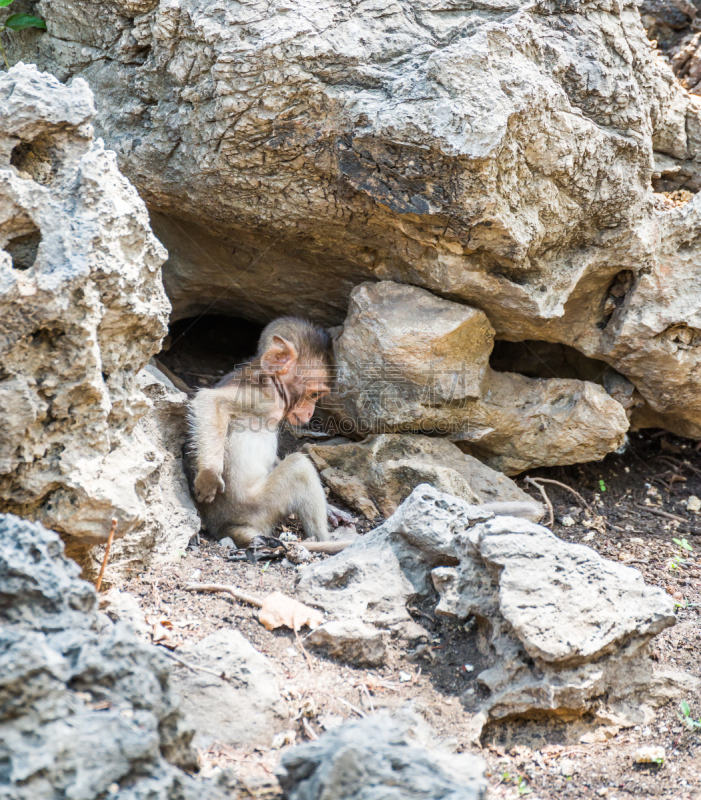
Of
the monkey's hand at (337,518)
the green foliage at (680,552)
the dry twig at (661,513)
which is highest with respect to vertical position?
the green foliage at (680,552)

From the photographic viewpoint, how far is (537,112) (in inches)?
168

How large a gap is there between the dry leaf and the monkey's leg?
1404 mm

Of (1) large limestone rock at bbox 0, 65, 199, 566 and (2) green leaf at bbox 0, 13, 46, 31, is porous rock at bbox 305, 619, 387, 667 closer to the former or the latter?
(1) large limestone rock at bbox 0, 65, 199, 566

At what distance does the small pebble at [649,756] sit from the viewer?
3062 mm

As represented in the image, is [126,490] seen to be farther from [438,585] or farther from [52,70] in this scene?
[52,70]

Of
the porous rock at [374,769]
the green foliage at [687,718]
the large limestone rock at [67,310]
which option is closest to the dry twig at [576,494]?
the green foliage at [687,718]

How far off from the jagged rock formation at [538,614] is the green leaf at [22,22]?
4.49m

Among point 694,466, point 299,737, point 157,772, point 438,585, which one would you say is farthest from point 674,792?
point 694,466

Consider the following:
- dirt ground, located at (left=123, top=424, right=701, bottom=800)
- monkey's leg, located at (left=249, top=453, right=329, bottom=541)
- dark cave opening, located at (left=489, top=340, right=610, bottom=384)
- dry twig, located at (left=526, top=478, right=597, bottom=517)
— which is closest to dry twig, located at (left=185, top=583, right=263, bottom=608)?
dirt ground, located at (left=123, top=424, right=701, bottom=800)

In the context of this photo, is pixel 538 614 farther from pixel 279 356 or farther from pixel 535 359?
pixel 535 359

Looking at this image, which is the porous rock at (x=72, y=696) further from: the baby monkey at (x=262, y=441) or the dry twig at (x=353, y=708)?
the baby monkey at (x=262, y=441)

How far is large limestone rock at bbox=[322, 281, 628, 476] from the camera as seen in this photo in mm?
5125

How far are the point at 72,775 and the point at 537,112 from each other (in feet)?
13.7

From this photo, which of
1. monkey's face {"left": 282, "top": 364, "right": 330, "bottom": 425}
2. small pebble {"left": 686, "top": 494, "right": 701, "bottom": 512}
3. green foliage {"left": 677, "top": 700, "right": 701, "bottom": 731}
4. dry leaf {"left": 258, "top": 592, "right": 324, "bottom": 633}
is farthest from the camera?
small pebble {"left": 686, "top": 494, "right": 701, "bottom": 512}
